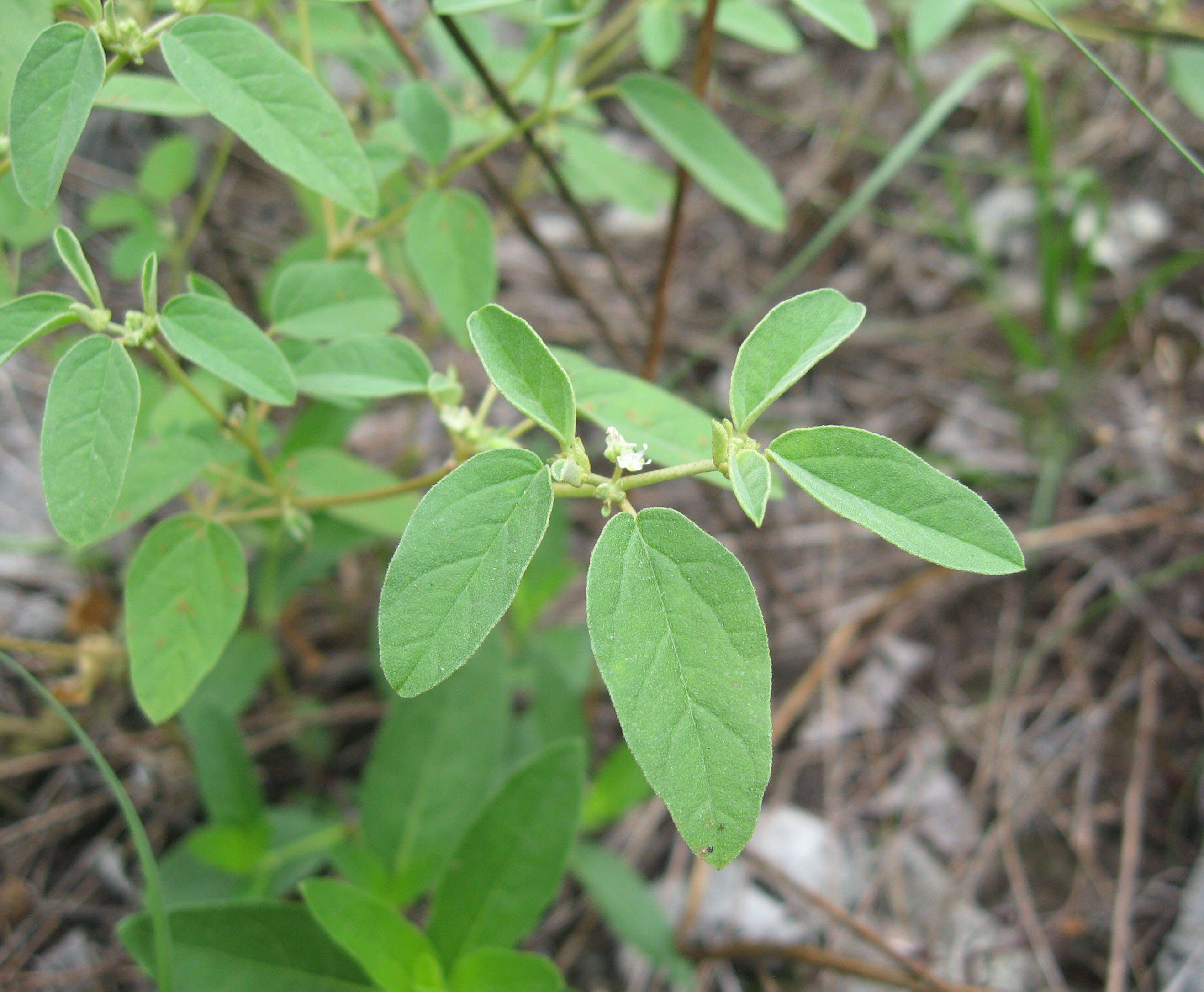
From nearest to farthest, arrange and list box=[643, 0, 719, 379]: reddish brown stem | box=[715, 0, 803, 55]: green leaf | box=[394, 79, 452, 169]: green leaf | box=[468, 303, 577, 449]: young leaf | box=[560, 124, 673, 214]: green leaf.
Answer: box=[468, 303, 577, 449]: young leaf < box=[394, 79, 452, 169]: green leaf < box=[643, 0, 719, 379]: reddish brown stem < box=[715, 0, 803, 55]: green leaf < box=[560, 124, 673, 214]: green leaf

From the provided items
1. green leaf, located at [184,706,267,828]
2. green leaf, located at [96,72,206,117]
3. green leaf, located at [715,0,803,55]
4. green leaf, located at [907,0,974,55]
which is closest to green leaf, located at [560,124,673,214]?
green leaf, located at [715,0,803,55]

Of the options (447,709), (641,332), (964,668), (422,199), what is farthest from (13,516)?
(964,668)

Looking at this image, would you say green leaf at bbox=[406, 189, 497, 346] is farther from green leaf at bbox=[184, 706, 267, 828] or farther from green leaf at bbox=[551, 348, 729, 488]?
green leaf at bbox=[184, 706, 267, 828]

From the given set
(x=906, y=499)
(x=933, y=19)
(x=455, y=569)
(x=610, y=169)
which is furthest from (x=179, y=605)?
(x=933, y=19)

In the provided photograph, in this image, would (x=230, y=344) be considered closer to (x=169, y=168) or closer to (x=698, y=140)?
(x=698, y=140)

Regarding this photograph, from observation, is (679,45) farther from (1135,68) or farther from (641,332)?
(1135,68)
